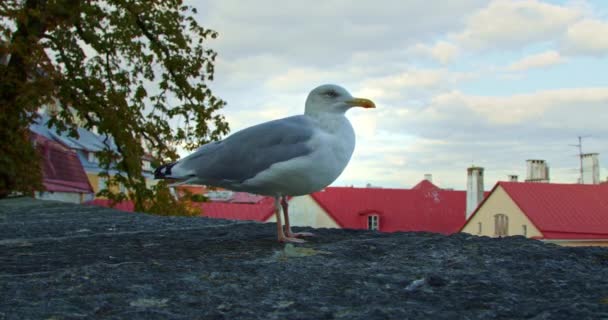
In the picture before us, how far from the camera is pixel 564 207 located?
31.6 m

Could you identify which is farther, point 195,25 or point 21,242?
point 195,25

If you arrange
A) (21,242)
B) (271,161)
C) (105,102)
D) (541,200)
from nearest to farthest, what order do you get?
(271,161) → (21,242) → (105,102) → (541,200)

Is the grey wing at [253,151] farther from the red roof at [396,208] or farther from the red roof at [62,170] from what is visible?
the red roof at [396,208]

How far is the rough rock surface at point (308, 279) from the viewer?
227 cm

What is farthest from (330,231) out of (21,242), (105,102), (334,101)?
(105,102)

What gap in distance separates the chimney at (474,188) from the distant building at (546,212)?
3.53m

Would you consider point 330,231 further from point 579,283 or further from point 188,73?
point 188,73

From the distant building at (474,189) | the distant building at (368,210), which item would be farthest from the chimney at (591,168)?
the distant building at (368,210)

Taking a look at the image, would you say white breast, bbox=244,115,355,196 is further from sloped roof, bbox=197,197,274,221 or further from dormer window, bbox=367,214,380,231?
dormer window, bbox=367,214,380,231

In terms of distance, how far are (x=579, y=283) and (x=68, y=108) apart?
37.5 feet

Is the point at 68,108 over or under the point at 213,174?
over

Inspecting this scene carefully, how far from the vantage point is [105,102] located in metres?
12.3

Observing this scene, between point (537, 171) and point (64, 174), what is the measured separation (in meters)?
27.9

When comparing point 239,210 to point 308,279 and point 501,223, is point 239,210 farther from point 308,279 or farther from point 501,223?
point 308,279
